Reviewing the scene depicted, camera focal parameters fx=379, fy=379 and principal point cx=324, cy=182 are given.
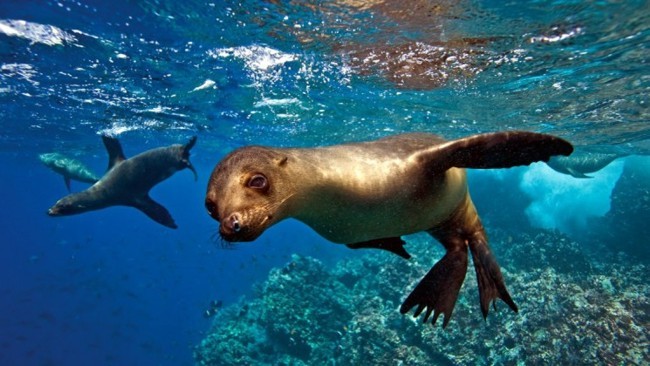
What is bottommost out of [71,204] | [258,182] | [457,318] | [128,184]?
[457,318]

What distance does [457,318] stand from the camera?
9.96 m

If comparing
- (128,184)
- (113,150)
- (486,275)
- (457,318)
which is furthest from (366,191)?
(113,150)

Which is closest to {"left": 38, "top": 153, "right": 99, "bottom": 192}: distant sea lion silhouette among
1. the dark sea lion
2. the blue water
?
the blue water

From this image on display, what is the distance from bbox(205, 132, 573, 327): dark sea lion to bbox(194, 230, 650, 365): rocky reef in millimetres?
6321

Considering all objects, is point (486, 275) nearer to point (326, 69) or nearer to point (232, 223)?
point (232, 223)

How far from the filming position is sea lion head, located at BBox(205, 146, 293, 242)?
5.45ft

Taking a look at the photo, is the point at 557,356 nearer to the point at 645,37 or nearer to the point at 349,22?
the point at 645,37

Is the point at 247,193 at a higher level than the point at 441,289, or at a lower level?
higher

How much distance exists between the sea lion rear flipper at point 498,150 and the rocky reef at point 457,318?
734 cm

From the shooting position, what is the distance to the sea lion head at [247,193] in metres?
1.66

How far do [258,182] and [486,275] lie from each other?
2875 mm

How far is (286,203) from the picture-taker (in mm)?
2010

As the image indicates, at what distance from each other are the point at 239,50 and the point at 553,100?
975 centimetres

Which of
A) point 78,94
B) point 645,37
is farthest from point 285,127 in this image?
point 645,37
